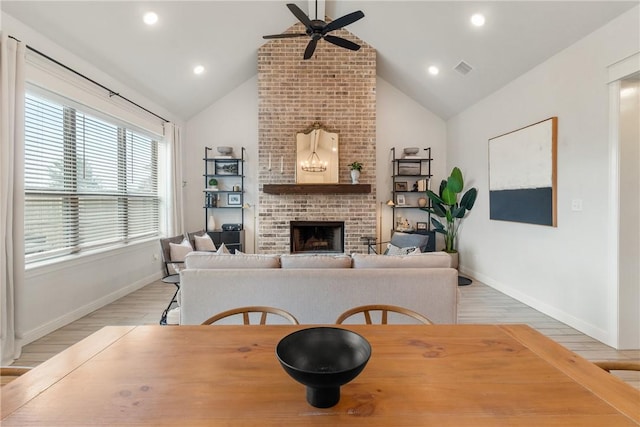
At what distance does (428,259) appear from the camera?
237 cm

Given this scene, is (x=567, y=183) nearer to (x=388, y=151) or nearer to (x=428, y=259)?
(x=428, y=259)

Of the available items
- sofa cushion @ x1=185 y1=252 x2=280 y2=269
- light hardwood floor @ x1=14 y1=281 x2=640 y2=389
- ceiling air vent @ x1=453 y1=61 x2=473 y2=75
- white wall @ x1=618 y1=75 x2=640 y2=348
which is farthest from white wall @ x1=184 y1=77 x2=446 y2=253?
sofa cushion @ x1=185 y1=252 x2=280 y2=269

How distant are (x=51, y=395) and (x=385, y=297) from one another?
1.89 meters

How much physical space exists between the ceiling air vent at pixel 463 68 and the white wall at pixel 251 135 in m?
1.63

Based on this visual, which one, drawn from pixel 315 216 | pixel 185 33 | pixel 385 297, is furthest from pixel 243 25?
pixel 385 297

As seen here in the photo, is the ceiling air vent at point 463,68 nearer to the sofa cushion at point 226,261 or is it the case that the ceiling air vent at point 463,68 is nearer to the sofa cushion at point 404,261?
the sofa cushion at point 404,261

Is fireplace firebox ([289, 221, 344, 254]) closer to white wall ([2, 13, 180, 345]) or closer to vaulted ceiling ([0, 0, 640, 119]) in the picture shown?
white wall ([2, 13, 180, 345])


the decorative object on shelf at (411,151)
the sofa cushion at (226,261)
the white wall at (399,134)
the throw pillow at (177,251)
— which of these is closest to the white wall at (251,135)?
the white wall at (399,134)

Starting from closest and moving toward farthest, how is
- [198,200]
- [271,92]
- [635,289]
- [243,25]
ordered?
[635,289] → [243,25] → [271,92] → [198,200]

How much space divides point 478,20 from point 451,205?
2705mm

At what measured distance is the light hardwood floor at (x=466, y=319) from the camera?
248 cm

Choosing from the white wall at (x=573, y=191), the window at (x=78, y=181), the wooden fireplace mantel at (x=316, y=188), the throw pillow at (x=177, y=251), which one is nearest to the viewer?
the white wall at (x=573, y=191)

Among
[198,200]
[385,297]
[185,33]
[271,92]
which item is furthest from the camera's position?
[198,200]

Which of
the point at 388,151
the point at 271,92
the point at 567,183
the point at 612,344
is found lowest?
the point at 612,344
